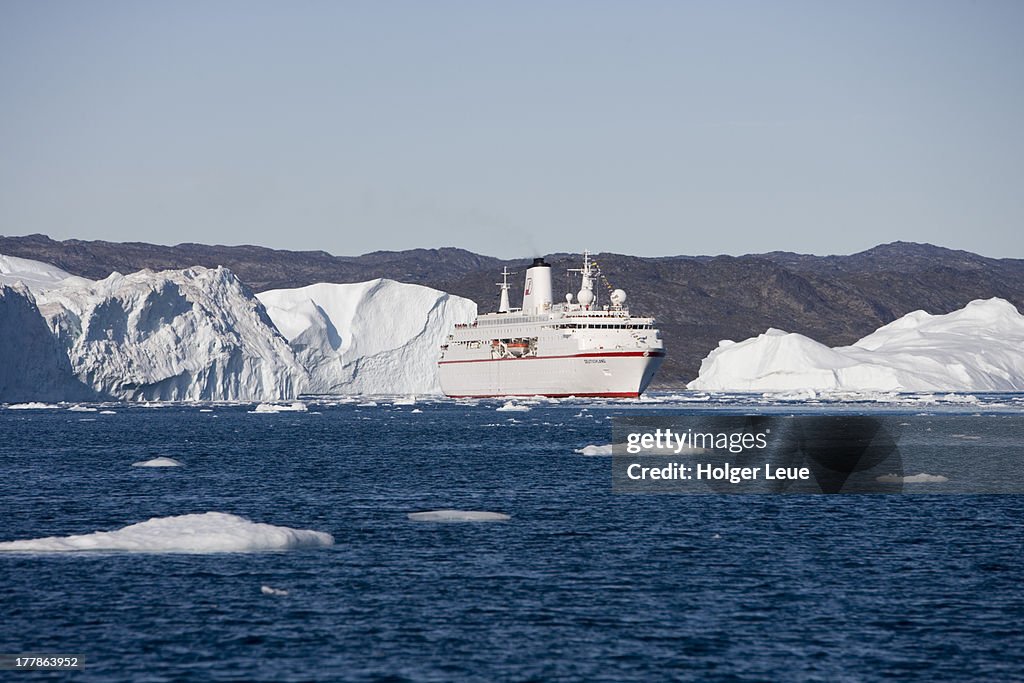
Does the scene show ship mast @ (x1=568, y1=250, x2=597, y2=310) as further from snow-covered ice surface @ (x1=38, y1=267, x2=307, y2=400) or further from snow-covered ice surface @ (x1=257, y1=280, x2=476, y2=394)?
snow-covered ice surface @ (x1=38, y1=267, x2=307, y2=400)

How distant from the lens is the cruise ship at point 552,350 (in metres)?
123

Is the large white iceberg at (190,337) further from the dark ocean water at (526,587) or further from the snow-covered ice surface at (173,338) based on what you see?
the dark ocean water at (526,587)

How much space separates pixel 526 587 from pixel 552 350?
103 meters

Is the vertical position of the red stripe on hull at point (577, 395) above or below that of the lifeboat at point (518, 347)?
below

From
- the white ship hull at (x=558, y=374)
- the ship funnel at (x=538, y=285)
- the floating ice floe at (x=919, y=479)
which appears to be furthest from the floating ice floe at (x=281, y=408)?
the floating ice floe at (x=919, y=479)

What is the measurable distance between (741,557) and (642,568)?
2.62 m

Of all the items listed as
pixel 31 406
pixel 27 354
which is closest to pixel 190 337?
pixel 31 406

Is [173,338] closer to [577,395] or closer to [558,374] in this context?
[558,374]

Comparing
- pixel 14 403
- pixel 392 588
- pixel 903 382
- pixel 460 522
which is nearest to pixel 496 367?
pixel 903 382

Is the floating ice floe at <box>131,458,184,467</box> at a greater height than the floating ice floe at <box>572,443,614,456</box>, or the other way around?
the floating ice floe at <box>572,443,614,456</box>

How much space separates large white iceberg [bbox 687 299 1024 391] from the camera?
142125 mm

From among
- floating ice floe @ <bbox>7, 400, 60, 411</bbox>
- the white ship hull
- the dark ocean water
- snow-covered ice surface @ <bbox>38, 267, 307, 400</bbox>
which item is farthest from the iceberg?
the dark ocean water

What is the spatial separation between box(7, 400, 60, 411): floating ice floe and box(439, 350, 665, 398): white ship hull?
4609 cm

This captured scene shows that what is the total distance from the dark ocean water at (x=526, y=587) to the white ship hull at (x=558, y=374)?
257ft
